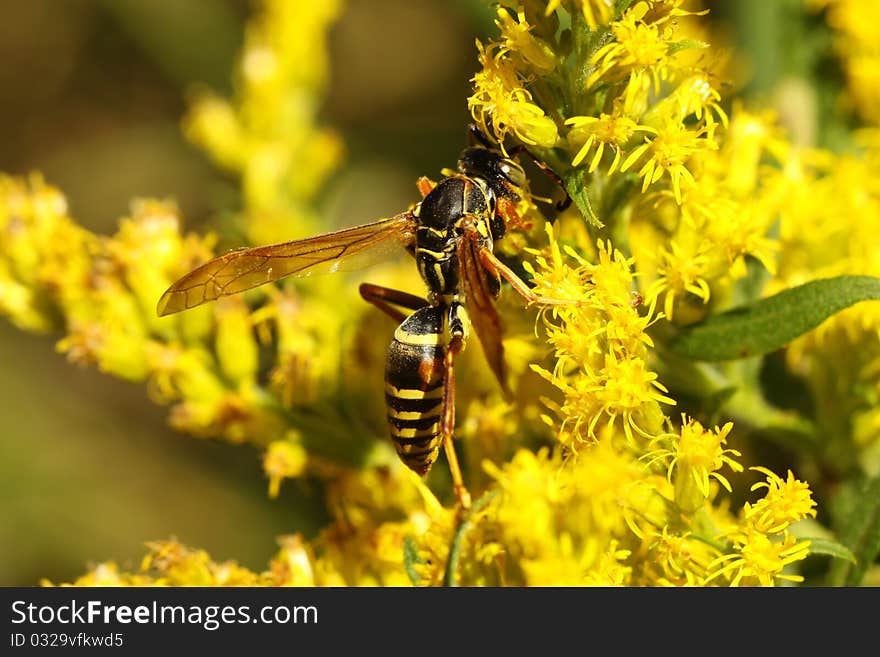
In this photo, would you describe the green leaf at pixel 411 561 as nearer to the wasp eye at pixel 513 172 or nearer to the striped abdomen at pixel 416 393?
the striped abdomen at pixel 416 393

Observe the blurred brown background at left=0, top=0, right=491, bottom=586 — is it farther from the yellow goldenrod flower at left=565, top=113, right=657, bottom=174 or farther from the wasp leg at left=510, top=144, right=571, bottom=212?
the yellow goldenrod flower at left=565, top=113, right=657, bottom=174

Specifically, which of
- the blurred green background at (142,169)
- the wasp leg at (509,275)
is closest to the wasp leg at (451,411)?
the wasp leg at (509,275)

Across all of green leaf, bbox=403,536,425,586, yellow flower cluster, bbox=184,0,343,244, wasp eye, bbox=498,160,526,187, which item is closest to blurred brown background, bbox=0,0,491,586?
yellow flower cluster, bbox=184,0,343,244

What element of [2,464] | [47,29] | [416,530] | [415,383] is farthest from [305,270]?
[47,29]

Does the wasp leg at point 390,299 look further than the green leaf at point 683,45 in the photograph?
Yes
